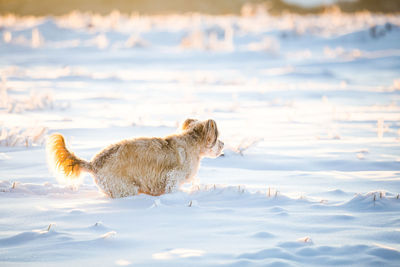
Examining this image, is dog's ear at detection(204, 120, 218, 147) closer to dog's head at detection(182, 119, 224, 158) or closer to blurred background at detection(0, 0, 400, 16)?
dog's head at detection(182, 119, 224, 158)

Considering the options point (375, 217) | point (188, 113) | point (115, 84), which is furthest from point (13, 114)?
point (375, 217)

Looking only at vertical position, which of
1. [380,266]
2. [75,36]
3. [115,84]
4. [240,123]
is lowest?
[380,266]

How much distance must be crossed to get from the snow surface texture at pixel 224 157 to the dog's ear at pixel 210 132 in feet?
1.70

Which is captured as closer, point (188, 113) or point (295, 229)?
point (295, 229)

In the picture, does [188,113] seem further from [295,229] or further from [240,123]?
[295,229]

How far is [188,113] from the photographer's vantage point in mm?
10984

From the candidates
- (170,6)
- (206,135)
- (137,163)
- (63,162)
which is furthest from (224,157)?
(170,6)

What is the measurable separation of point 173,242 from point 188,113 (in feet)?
24.4

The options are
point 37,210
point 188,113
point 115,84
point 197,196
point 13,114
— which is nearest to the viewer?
point 37,210

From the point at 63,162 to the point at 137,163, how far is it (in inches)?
29.0

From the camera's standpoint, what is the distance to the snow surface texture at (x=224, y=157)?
11.7 feet

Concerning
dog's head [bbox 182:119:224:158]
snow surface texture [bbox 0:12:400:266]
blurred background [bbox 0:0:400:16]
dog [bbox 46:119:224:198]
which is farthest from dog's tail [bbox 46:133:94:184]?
blurred background [bbox 0:0:400:16]

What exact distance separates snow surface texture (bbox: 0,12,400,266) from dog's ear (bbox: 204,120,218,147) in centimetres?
52

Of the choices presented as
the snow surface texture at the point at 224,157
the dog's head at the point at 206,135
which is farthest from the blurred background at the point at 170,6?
the dog's head at the point at 206,135
